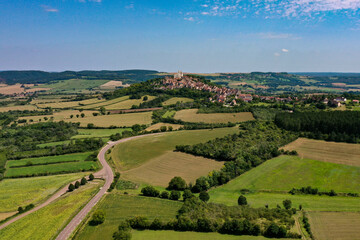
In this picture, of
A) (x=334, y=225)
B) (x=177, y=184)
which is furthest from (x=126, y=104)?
(x=334, y=225)

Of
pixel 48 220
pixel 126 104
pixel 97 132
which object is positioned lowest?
pixel 48 220

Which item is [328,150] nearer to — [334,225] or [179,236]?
[334,225]

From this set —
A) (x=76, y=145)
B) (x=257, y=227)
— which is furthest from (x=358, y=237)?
(x=76, y=145)

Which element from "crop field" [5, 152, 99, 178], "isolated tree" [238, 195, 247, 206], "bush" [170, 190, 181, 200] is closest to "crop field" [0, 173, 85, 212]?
"crop field" [5, 152, 99, 178]

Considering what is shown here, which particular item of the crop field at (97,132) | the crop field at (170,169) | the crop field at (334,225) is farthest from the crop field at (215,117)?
the crop field at (334,225)

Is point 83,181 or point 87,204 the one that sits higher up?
point 83,181

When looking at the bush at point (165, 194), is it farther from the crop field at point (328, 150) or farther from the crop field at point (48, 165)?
the crop field at point (328, 150)

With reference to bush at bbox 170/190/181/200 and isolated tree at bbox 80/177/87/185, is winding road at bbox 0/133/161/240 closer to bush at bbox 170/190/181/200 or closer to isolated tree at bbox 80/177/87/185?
isolated tree at bbox 80/177/87/185
